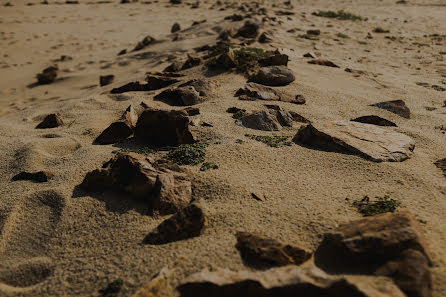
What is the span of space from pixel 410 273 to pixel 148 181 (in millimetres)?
2208

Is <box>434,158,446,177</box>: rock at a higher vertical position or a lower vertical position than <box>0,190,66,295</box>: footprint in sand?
higher

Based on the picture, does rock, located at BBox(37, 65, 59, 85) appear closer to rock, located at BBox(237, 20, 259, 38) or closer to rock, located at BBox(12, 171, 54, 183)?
rock, located at BBox(237, 20, 259, 38)

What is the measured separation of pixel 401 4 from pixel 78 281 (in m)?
21.6

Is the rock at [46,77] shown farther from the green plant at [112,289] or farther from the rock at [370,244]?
the rock at [370,244]

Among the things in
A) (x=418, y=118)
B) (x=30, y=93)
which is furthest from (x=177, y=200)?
(x=30, y=93)

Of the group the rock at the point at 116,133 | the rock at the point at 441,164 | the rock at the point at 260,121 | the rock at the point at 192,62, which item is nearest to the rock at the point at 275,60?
the rock at the point at 192,62

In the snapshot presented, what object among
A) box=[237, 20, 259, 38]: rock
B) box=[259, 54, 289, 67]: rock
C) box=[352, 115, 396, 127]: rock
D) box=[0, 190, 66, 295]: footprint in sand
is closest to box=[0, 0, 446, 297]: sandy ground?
box=[0, 190, 66, 295]: footprint in sand

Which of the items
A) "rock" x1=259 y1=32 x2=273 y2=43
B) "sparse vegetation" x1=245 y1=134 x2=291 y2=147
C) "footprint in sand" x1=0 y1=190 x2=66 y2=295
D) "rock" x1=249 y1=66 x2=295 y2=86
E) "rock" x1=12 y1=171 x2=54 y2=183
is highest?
"rock" x1=259 y1=32 x2=273 y2=43

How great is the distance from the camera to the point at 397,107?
5.60m

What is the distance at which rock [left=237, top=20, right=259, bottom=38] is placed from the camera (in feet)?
32.1

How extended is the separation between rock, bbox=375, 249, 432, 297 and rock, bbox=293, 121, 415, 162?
1.78 metres

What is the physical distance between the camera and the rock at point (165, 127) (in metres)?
4.24

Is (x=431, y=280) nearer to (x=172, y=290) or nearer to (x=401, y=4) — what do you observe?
(x=172, y=290)

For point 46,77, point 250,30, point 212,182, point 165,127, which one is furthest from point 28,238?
point 250,30
